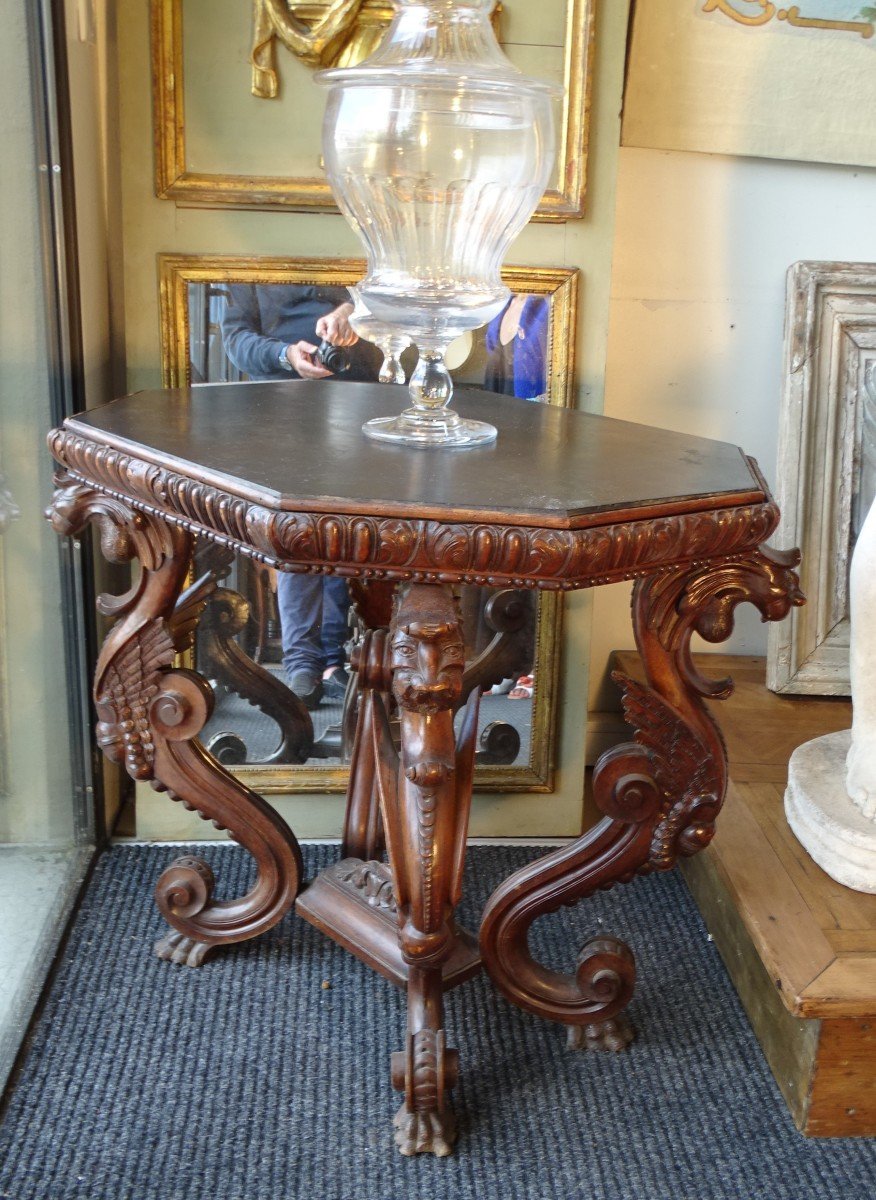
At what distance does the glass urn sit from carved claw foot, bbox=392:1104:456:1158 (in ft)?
2.63

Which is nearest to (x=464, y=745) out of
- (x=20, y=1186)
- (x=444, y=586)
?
(x=444, y=586)

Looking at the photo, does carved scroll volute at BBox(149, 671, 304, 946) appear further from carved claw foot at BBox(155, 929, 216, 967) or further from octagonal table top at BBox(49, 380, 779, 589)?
octagonal table top at BBox(49, 380, 779, 589)

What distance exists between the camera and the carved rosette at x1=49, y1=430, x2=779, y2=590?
1.13 metres

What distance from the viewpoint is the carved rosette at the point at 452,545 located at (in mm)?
1127

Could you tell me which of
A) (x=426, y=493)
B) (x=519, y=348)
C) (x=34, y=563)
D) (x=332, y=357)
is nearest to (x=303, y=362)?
(x=332, y=357)

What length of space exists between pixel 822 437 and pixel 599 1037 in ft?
3.64

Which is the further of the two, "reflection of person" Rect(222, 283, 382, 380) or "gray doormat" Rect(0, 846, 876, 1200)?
"reflection of person" Rect(222, 283, 382, 380)

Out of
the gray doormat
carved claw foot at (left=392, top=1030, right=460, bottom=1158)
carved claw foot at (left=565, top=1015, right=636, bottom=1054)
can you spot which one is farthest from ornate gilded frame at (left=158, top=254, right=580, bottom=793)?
carved claw foot at (left=392, top=1030, right=460, bottom=1158)

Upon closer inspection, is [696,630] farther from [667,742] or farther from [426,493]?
[426,493]

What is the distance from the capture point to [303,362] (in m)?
1.95

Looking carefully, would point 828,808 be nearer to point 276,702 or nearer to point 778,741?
point 778,741

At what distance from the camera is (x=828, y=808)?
1.70 m

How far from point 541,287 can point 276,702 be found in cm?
80

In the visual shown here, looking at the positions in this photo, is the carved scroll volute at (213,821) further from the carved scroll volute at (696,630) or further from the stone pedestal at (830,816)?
the stone pedestal at (830,816)
